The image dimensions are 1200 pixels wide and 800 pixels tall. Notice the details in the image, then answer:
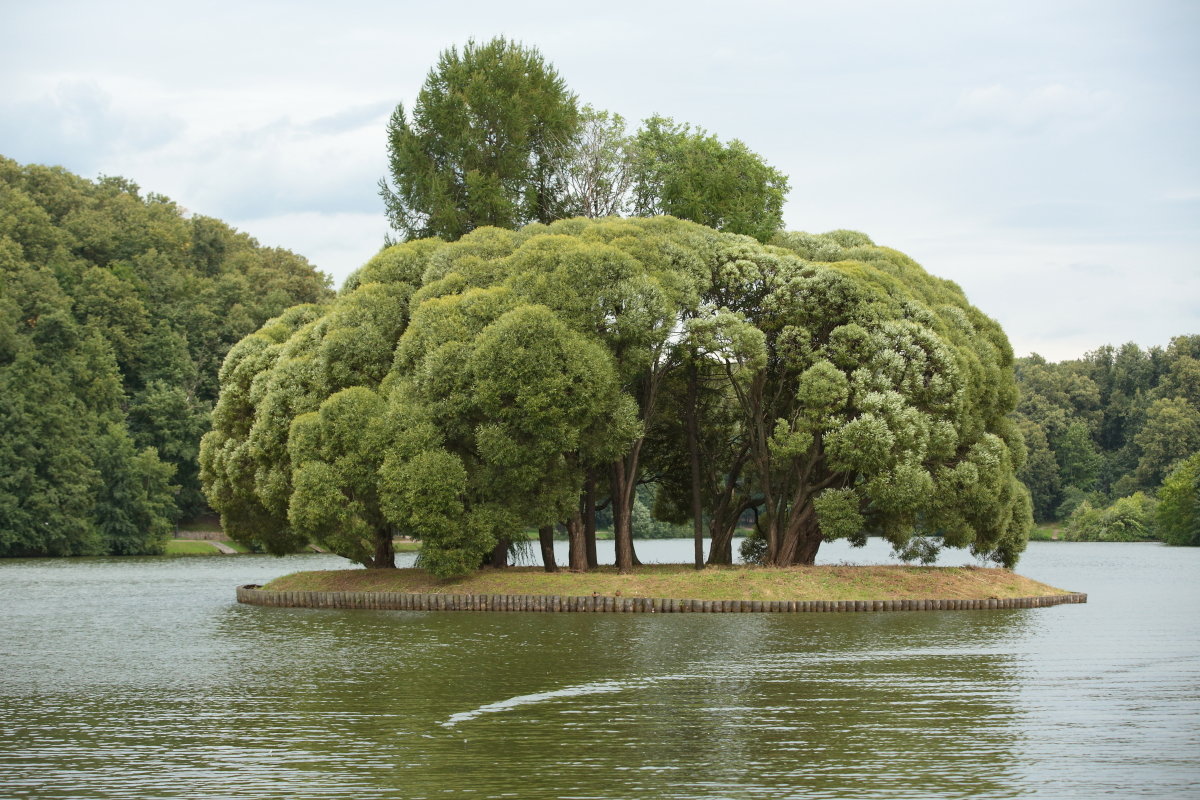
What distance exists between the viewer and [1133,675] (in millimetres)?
26812

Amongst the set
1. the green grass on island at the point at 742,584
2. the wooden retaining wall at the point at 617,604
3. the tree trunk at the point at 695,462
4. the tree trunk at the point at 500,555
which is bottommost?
the wooden retaining wall at the point at 617,604

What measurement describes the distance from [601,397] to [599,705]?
61.2 feet

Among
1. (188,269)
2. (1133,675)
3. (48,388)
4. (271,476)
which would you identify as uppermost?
(188,269)

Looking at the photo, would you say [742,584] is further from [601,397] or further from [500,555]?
[500,555]

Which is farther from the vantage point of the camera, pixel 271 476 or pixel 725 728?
pixel 271 476

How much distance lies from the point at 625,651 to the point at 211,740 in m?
12.4

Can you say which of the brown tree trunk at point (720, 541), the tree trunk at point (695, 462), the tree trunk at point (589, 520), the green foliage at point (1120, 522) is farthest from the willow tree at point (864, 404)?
the green foliage at point (1120, 522)

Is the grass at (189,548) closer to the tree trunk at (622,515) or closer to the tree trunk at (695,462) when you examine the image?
the tree trunk at (622,515)

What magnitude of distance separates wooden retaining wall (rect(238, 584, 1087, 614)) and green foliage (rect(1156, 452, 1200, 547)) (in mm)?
64906

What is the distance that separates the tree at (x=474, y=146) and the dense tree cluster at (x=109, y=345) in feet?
107

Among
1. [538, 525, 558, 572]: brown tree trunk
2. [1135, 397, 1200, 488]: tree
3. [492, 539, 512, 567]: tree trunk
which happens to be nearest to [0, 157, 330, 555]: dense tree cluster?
[492, 539, 512, 567]: tree trunk

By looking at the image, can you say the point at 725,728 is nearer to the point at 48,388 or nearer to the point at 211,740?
the point at 211,740

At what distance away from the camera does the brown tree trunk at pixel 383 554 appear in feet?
158

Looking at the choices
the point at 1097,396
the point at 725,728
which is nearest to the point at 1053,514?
the point at 1097,396
